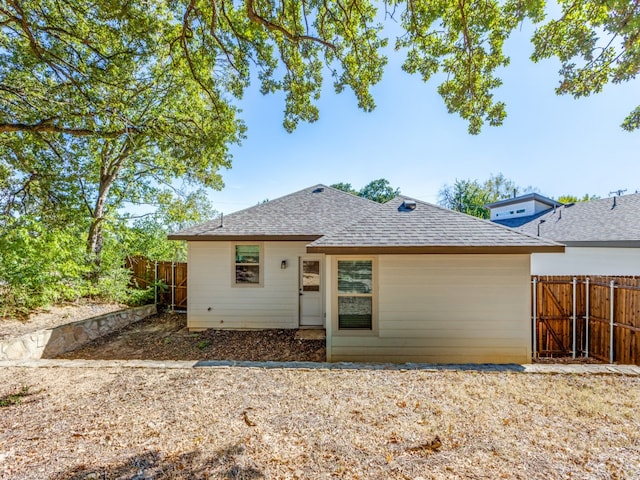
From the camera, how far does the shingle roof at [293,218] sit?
24.1 ft

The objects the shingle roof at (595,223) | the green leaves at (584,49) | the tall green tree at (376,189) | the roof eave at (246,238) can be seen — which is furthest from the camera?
the tall green tree at (376,189)

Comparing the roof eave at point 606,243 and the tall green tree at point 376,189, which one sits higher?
the tall green tree at point 376,189

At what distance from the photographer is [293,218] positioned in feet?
27.2

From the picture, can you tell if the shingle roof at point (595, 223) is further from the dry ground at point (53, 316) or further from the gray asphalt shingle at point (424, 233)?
the dry ground at point (53, 316)

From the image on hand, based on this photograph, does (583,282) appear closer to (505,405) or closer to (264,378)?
(505,405)

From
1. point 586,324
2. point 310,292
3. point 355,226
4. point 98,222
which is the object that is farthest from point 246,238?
point 586,324

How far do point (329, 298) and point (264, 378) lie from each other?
→ 1.90m

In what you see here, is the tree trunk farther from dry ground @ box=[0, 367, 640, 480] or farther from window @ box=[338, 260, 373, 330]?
window @ box=[338, 260, 373, 330]

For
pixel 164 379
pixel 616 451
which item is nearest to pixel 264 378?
pixel 164 379

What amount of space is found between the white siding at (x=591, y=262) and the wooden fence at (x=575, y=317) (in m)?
3.74

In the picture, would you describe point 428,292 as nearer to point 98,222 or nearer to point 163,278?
point 163,278

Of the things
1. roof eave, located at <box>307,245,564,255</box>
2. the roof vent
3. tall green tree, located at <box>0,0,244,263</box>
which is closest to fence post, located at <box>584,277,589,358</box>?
roof eave, located at <box>307,245,564,255</box>

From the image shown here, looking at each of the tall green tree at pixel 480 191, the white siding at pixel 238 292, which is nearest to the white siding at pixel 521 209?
the white siding at pixel 238 292

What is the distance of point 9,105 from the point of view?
689 cm
